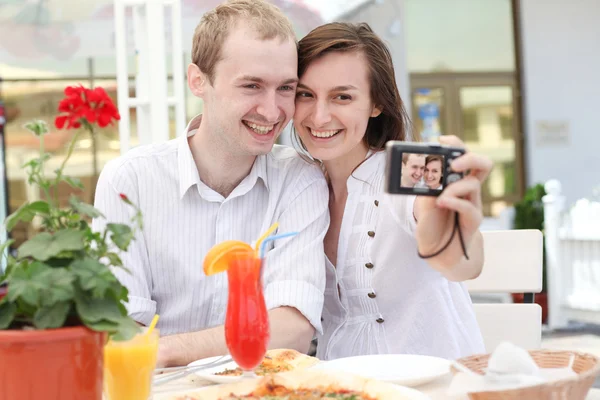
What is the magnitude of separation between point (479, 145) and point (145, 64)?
6.07 meters

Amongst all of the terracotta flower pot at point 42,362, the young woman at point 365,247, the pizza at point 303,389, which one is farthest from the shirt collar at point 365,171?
the terracotta flower pot at point 42,362

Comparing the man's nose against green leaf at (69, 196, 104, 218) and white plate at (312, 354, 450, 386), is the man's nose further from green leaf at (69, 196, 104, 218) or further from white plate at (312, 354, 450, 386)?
green leaf at (69, 196, 104, 218)

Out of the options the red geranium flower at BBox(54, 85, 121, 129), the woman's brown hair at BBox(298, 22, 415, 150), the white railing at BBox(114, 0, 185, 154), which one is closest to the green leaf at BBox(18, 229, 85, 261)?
the red geranium flower at BBox(54, 85, 121, 129)

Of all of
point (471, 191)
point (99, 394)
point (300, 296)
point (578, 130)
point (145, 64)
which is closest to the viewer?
point (99, 394)

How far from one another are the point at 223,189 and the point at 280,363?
0.75m

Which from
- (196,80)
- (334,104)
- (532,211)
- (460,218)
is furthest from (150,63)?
(532,211)

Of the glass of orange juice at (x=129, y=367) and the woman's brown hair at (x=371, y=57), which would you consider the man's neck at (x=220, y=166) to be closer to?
the woman's brown hair at (x=371, y=57)

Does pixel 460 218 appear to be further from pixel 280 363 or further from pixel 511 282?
pixel 511 282

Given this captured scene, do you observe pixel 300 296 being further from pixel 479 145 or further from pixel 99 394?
pixel 479 145

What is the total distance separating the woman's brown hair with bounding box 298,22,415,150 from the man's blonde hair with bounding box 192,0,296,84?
0.07 meters

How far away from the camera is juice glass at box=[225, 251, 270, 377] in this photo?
4.09ft

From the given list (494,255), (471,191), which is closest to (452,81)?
(494,255)

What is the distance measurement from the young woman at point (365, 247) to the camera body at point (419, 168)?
0.58 meters

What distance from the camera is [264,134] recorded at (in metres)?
2.01
